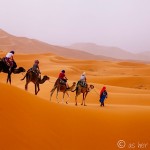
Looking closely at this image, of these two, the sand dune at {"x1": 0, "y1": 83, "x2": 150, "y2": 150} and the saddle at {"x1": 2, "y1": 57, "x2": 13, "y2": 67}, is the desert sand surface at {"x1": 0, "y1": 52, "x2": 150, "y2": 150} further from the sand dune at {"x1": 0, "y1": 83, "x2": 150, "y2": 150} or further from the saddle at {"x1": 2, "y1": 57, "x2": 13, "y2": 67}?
the saddle at {"x1": 2, "y1": 57, "x2": 13, "y2": 67}

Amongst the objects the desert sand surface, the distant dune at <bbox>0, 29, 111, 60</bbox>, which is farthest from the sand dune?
the distant dune at <bbox>0, 29, 111, 60</bbox>

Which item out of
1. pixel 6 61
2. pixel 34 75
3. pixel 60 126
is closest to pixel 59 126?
pixel 60 126

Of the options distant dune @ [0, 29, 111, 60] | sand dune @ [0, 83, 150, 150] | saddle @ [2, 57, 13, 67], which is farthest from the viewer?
distant dune @ [0, 29, 111, 60]

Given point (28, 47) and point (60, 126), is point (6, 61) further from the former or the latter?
point (28, 47)

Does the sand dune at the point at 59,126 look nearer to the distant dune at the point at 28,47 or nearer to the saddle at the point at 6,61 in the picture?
the saddle at the point at 6,61

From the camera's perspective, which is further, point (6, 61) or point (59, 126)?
point (6, 61)

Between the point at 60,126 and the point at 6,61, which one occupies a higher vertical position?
the point at 6,61

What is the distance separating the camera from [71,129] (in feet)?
25.0

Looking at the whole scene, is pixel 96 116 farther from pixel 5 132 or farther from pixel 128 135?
pixel 5 132

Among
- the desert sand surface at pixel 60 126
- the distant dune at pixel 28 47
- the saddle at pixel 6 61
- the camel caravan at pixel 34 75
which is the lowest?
the desert sand surface at pixel 60 126

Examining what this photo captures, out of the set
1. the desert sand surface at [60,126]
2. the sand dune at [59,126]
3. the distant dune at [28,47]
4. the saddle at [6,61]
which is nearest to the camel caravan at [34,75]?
the saddle at [6,61]

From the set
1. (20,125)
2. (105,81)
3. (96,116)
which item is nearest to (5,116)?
(20,125)

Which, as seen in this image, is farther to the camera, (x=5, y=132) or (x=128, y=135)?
(x=128, y=135)

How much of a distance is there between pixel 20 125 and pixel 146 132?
335cm
